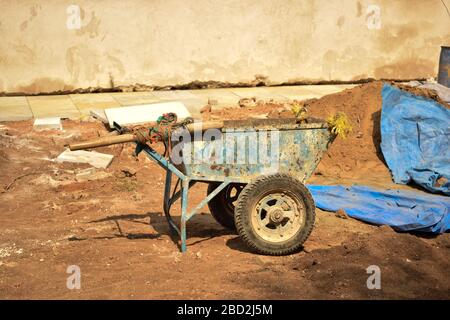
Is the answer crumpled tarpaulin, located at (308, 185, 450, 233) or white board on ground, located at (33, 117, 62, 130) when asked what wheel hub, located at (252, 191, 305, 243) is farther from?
white board on ground, located at (33, 117, 62, 130)

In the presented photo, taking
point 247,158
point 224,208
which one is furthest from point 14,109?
point 247,158

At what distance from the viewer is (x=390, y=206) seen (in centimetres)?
710

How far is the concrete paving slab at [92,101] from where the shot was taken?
37.4ft

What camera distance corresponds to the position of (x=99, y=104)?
38.3ft

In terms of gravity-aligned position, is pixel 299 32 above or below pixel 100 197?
above

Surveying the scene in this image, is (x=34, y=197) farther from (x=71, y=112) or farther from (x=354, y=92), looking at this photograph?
(x=354, y=92)

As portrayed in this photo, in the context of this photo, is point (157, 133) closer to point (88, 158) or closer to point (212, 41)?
point (88, 158)

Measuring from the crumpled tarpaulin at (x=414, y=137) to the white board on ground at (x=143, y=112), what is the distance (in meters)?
3.46

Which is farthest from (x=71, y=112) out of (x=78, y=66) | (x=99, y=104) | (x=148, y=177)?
(x=148, y=177)

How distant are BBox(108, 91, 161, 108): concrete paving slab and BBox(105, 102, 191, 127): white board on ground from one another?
884 mm

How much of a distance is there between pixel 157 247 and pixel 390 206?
2853mm

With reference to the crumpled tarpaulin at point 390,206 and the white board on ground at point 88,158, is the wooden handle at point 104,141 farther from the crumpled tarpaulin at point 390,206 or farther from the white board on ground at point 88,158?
the white board on ground at point 88,158

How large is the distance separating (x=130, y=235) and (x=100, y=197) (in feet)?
4.91

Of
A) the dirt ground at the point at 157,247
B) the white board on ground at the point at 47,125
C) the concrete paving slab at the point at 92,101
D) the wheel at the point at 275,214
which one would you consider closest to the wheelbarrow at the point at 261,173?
the wheel at the point at 275,214
